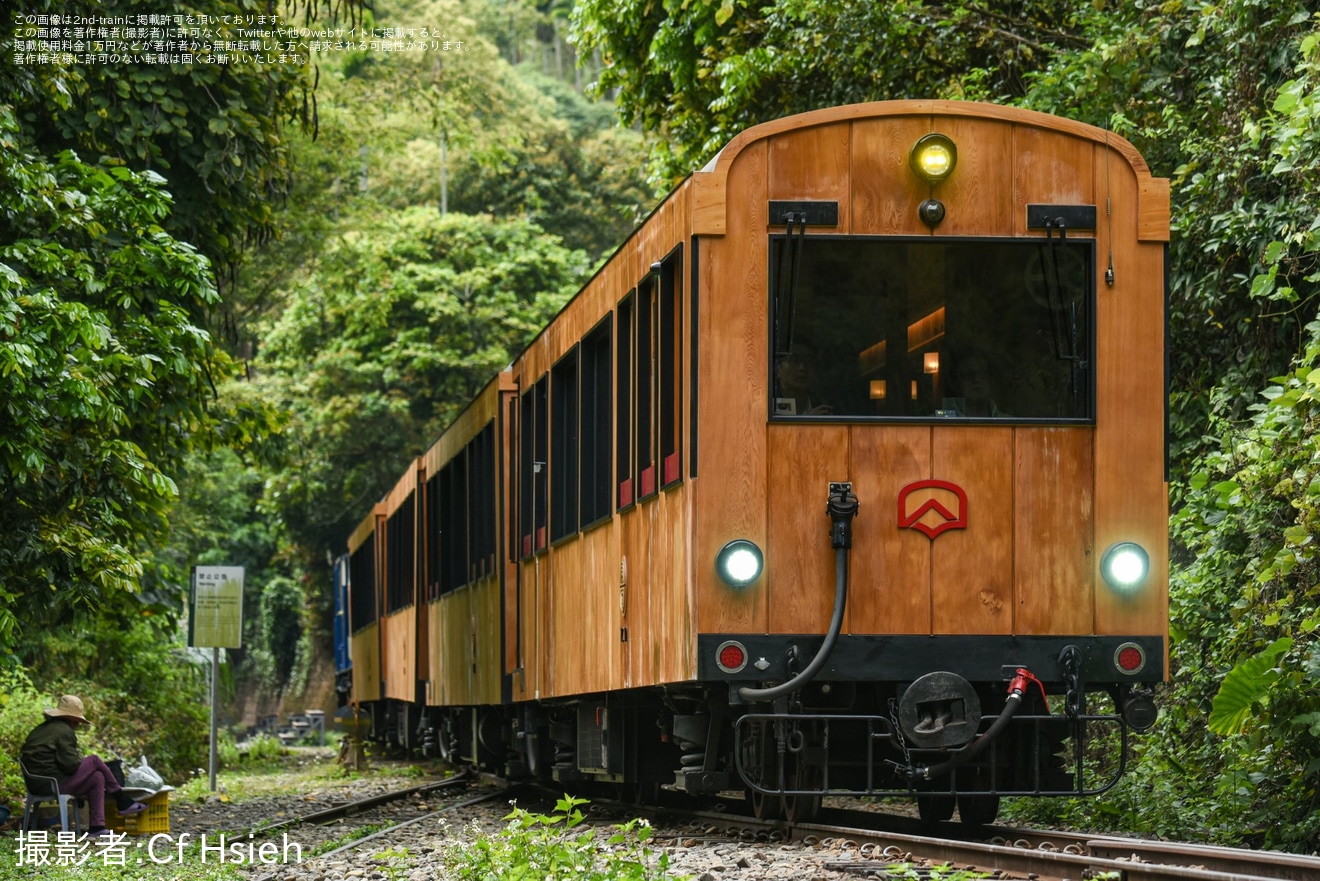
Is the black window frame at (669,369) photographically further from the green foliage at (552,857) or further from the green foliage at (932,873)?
the green foliage at (932,873)

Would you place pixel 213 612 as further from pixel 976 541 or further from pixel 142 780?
pixel 976 541

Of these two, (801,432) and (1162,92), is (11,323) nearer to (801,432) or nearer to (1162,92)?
(801,432)

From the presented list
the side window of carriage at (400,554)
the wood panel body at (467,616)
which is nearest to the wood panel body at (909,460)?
the wood panel body at (467,616)

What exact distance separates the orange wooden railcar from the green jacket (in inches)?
194

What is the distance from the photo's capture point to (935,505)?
8195 mm

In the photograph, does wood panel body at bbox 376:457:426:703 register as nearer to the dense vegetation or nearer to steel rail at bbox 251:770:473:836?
the dense vegetation

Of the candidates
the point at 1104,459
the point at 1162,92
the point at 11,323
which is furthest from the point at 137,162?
the point at 1104,459

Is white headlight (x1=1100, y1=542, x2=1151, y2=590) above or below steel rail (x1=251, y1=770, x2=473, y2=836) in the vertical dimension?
above

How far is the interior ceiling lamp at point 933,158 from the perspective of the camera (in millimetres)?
8367

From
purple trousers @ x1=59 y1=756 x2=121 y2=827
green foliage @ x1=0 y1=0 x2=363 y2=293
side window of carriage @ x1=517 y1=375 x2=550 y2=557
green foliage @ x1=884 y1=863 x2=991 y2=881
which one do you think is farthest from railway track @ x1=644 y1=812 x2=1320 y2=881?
green foliage @ x1=0 y1=0 x2=363 y2=293

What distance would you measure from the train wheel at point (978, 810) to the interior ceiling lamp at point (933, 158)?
3014mm

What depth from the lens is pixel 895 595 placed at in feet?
26.7

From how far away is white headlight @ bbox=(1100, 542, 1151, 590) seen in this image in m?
8.18

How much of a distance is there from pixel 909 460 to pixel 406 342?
28837 millimetres
